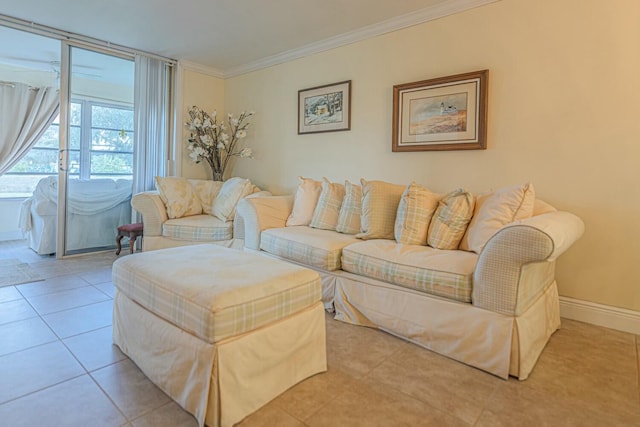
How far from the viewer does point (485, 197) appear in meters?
2.32

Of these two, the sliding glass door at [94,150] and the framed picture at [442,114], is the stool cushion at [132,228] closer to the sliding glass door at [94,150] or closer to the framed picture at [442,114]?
the sliding glass door at [94,150]

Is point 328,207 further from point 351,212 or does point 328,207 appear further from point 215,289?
point 215,289

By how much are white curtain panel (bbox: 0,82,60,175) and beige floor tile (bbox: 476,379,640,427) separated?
590cm

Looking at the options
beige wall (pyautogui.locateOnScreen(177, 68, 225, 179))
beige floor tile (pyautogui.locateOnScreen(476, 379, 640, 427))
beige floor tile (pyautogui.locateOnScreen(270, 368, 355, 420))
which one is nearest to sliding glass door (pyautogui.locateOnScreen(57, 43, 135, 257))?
beige wall (pyautogui.locateOnScreen(177, 68, 225, 179))

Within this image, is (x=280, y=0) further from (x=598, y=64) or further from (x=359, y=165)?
(x=598, y=64)

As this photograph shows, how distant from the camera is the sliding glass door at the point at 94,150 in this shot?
12.3ft

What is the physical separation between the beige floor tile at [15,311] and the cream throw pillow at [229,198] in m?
1.64

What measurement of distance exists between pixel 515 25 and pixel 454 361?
2290 millimetres

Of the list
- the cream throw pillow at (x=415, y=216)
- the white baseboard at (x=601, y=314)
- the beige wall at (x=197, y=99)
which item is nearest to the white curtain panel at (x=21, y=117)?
the beige wall at (x=197, y=99)

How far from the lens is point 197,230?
11.1 ft

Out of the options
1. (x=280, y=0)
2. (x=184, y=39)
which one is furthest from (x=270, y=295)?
(x=184, y=39)

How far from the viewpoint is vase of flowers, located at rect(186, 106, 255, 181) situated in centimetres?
437

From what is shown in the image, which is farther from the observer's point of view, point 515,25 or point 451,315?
point 515,25

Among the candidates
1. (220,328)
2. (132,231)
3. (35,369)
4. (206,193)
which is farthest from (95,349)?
(206,193)
